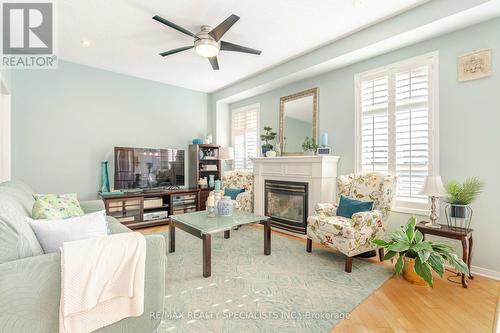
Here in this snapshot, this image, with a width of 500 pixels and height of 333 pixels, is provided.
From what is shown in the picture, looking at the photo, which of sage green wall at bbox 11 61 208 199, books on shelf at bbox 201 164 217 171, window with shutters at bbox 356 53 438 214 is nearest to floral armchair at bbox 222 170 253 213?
books on shelf at bbox 201 164 217 171

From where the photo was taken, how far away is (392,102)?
3184 mm

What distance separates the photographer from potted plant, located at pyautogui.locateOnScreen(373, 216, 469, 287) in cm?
215

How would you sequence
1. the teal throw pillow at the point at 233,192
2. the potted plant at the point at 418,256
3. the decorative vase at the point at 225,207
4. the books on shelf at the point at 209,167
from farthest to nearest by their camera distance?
the books on shelf at the point at 209,167, the teal throw pillow at the point at 233,192, the decorative vase at the point at 225,207, the potted plant at the point at 418,256

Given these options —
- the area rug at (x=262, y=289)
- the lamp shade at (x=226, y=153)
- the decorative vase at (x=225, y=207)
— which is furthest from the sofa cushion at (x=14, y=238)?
the lamp shade at (x=226, y=153)

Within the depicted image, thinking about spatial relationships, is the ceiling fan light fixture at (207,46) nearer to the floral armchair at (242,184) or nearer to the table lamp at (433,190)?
the floral armchair at (242,184)

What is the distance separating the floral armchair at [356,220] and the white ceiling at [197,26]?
76.7 inches

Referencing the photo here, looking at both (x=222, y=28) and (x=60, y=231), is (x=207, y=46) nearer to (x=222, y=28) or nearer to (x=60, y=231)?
(x=222, y=28)

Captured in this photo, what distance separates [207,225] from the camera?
104 inches

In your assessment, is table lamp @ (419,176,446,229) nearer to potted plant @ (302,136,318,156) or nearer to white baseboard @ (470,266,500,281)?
white baseboard @ (470,266,500,281)

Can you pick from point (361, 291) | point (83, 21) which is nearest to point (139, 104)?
point (83, 21)

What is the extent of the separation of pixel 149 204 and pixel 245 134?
8.35 feet

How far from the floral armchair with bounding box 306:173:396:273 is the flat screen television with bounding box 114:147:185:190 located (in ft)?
10.1

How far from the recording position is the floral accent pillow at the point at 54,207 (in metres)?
1.92

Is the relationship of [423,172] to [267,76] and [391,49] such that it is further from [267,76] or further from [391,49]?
[267,76]
